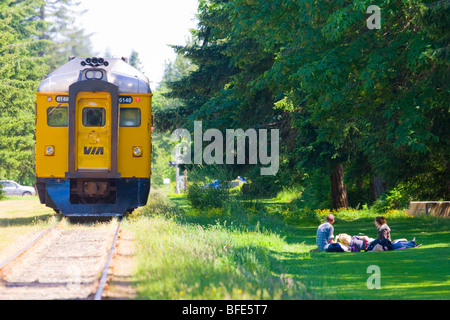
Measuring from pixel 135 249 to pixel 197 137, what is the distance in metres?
14.4

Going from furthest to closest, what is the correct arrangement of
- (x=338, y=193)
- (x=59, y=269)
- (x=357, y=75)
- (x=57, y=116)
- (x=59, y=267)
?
(x=338, y=193) → (x=57, y=116) → (x=357, y=75) → (x=59, y=267) → (x=59, y=269)

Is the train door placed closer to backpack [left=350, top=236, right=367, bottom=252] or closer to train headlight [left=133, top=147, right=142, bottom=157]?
train headlight [left=133, top=147, right=142, bottom=157]

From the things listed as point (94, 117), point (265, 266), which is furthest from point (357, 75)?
point (94, 117)

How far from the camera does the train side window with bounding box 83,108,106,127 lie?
18781mm

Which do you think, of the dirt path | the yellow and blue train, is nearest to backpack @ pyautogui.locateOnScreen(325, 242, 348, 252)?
the dirt path

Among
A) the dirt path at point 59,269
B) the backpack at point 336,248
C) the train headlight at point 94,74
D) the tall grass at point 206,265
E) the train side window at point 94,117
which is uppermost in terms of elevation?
the train headlight at point 94,74

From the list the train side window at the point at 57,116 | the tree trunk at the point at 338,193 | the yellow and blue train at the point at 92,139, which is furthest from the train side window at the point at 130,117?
the tree trunk at the point at 338,193

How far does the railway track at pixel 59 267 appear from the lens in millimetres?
9062

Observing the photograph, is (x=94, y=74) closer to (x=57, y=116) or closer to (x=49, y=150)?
(x=57, y=116)

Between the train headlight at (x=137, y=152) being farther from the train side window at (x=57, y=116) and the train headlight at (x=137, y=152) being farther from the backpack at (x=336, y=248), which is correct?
the backpack at (x=336, y=248)

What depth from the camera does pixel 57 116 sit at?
18844mm

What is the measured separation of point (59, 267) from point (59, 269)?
0.24 metres

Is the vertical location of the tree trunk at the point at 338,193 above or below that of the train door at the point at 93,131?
below

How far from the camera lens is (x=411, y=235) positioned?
20.2 m
